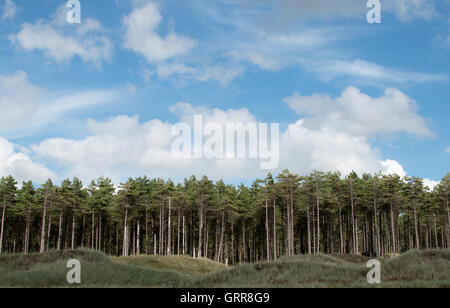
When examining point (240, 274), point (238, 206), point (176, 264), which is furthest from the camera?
point (238, 206)

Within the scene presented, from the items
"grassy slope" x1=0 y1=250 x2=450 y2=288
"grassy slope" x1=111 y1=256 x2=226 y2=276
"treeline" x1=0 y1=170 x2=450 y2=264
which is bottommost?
"grassy slope" x1=111 y1=256 x2=226 y2=276

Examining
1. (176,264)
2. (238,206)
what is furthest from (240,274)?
(238,206)

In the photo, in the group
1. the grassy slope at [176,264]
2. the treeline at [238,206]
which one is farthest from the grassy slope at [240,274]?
the treeline at [238,206]

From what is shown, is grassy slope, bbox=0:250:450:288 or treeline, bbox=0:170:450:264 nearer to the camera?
grassy slope, bbox=0:250:450:288

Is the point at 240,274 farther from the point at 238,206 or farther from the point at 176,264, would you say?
the point at 238,206

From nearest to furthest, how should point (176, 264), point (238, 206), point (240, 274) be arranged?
point (240, 274) → point (176, 264) → point (238, 206)

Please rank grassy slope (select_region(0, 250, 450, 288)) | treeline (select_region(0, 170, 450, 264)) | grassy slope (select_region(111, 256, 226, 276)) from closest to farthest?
grassy slope (select_region(0, 250, 450, 288)), grassy slope (select_region(111, 256, 226, 276)), treeline (select_region(0, 170, 450, 264))

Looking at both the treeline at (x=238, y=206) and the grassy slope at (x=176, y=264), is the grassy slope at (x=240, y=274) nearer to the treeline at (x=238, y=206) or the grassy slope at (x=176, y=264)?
the grassy slope at (x=176, y=264)

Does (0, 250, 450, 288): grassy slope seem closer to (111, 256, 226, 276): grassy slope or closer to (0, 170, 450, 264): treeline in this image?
(111, 256, 226, 276): grassy slope

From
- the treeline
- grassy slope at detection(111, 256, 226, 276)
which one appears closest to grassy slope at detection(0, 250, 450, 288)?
grassy slope at detection(111, 256, 226, 276)

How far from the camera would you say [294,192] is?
2333 inches

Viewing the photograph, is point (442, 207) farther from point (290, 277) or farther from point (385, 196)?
point (290, 277)

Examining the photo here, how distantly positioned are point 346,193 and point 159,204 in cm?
2899
